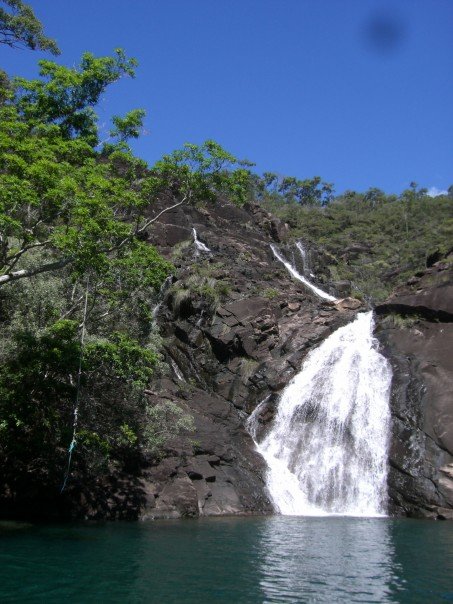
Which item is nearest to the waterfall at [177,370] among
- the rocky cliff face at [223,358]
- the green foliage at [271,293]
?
the rocky cliff face at [223,358]

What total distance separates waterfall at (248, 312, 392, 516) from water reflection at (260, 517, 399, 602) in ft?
17.7

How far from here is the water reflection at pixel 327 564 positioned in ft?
38.4

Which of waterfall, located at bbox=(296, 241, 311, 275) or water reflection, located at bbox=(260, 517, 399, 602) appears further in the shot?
waterfall, located at bbox=(296, 241, 311, 275)

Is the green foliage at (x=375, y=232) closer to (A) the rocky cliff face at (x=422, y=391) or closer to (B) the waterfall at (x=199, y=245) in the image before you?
(B) the waterfall at (x=199, y=245)

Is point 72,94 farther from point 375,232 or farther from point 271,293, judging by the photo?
point 375,232

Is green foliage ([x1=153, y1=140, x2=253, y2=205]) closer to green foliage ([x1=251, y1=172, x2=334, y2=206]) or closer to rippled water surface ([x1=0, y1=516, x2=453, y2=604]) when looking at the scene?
rippled water surface ([x1=0, y1=516, x2=453, y2=604])

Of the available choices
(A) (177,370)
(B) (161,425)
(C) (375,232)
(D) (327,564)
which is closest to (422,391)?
(B) (161,425)

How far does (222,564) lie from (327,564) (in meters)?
2.77

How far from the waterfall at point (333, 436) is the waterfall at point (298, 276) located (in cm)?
1924

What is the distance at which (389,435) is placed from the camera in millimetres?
28594

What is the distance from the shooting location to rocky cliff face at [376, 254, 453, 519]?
25.6 metres

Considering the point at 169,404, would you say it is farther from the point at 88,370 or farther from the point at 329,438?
the point at 329,438

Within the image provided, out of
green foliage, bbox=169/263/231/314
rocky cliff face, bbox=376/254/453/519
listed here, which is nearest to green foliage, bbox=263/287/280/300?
green foliage, bbox=169/263/231/314

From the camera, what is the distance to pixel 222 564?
14148 mm
